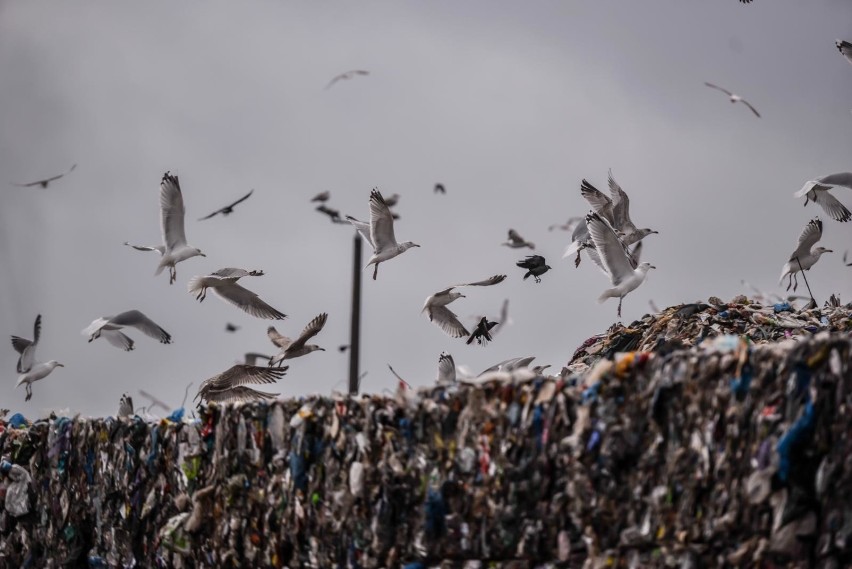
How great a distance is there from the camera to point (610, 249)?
1463cm

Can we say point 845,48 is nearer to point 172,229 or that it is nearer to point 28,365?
point 172,229

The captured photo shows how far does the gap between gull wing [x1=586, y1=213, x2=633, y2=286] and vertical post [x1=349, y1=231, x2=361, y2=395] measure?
10.0ft

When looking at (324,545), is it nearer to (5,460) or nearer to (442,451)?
(442,451)

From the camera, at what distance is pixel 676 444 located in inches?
228

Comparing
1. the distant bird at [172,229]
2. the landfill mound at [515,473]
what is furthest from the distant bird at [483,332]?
the landfill mound at [515,473]

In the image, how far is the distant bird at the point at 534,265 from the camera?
15.4 m

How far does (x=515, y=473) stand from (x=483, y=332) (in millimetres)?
9343

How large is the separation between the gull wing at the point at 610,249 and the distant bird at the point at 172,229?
15.8 feet

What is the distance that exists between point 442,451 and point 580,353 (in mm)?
8074

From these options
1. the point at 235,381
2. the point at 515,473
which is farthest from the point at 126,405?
the point at 515,473

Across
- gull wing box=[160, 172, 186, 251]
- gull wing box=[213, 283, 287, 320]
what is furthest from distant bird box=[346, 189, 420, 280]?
gull wing box=[160, 172, 186, 251]

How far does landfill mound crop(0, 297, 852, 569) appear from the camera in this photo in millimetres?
5246

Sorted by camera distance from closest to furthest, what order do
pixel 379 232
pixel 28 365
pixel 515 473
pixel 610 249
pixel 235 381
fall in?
1. pixel 515 473
2. pixel 235 381
3. pixel 610 249
4. pixel 379 232
5. pixel 28 365

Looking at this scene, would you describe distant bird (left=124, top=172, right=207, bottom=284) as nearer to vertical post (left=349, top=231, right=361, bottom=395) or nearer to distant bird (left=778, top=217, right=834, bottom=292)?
vertical post (left=349, top=231, right=361, bottom=395)
